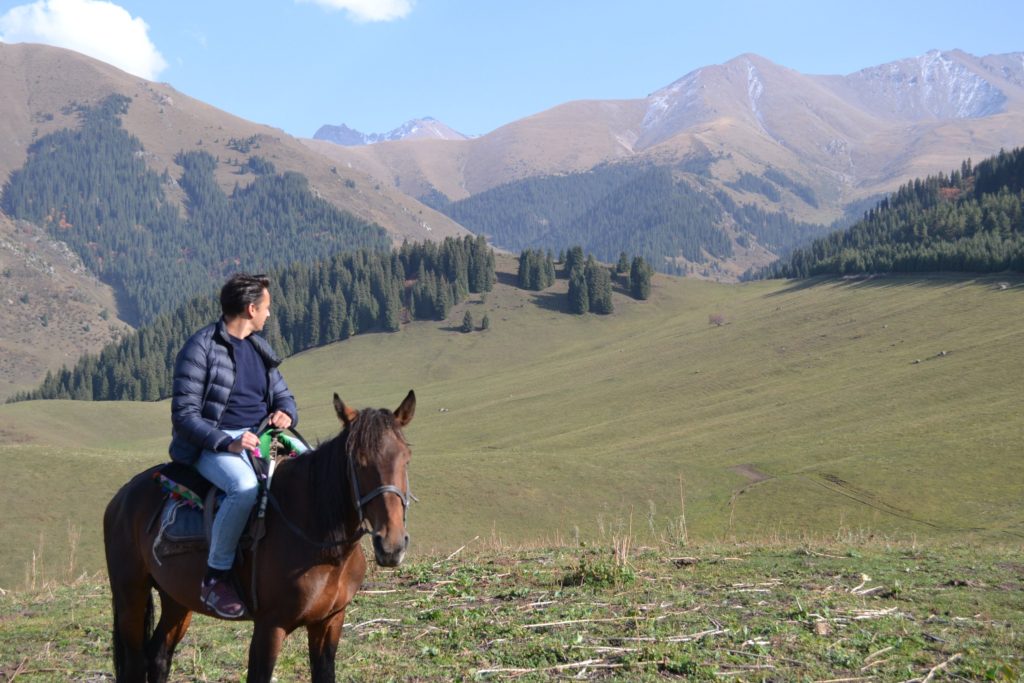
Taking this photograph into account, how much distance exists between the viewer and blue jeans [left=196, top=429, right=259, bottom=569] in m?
7.97

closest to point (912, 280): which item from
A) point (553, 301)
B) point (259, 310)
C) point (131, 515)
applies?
point (553, 301)

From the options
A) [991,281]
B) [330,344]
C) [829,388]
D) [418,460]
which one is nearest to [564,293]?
[330,344]

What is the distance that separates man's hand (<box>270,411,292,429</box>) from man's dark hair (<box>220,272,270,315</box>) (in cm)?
108

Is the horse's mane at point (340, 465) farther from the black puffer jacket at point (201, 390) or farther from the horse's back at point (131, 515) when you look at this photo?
the horse's back at point (131, 515)

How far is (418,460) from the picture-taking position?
192 ft

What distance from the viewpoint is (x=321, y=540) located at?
777cm

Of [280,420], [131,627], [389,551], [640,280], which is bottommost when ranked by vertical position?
[131,627]

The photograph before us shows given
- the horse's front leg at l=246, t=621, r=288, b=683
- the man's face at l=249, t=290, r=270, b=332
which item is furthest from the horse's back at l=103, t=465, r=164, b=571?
the horse's front leg at l=246, t=621, r=288, b=683

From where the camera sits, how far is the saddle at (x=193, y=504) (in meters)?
8.31

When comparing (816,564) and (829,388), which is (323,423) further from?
(816,564)

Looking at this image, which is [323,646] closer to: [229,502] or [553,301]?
[229,502]

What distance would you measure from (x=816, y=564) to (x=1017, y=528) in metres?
30.3

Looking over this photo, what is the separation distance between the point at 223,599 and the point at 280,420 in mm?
1780

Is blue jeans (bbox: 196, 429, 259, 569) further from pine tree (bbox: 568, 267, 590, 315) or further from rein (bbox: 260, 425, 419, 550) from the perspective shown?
pine tree (bbox: 568, 267, 590, 315)
